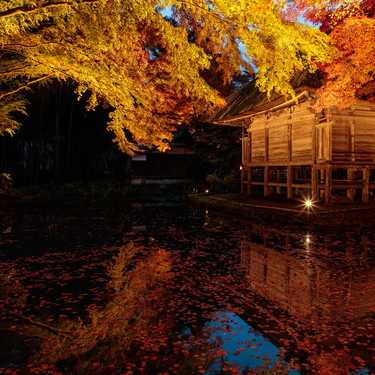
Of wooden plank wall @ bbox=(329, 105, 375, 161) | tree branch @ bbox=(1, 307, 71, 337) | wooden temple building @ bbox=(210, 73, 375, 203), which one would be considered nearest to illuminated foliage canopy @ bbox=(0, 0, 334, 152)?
Answer: tree branch @ bbox=(1, 307, 71, 337)

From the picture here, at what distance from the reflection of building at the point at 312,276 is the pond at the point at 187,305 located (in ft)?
0.07

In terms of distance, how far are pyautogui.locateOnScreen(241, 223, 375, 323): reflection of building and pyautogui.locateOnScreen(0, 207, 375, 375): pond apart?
21 millimetres

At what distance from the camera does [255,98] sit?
16.8 m

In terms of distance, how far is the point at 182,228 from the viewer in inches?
454

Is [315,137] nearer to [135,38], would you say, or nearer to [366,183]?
[366,183]

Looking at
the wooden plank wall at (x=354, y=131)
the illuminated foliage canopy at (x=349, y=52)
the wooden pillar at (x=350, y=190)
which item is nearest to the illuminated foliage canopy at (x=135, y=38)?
the illuminated foliage canopy at (x=349, y=52)

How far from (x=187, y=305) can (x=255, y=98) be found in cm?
1363

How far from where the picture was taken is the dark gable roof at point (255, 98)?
13.2 metres

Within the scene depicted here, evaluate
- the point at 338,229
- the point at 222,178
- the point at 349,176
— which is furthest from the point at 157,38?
the point at 222,178

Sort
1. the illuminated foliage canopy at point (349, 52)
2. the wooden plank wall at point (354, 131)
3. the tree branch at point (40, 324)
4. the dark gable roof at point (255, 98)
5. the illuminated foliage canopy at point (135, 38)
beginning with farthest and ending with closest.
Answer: the wooden plank wall at point (354, 131), the dark gable roof at point (255, 98), the illuminated foliage canopy at point (349, 52), the illuminated foliage canopy at point (135, 38), the tree branch at point (40, 324)

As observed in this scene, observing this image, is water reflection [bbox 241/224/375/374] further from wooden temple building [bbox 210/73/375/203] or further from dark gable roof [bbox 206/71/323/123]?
dark gable roof [bbox 206/71/323/123]

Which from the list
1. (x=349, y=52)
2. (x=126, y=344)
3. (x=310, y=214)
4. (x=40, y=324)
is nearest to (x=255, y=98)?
(x=349, y=52)

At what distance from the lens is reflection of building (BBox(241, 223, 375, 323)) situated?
4.70 meters

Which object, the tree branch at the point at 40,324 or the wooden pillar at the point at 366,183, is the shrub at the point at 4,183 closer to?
the tree branch at the point at 40,324
